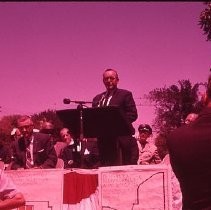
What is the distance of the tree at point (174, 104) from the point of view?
57188 millimetres

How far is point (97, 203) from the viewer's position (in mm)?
7453

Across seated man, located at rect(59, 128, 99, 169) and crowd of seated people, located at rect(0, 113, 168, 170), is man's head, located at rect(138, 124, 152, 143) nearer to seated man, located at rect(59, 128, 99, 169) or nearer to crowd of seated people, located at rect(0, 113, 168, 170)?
crowd of seated people, located at rect(0, 113, 168, 170)

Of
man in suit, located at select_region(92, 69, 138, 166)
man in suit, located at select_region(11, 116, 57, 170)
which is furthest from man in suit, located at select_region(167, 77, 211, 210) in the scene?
man in suit, located at select_region(11, 116, 57, 170)

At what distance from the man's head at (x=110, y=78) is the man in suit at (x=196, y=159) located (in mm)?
4877

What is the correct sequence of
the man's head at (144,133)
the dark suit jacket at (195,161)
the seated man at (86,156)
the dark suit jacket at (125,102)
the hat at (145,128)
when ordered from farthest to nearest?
the hat at (145,128), the man's head at (144,133), the seated man at (86,156), the dark suit jacket at (125,102), the dark suit jacket at (195,161)

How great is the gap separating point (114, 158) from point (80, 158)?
3.99 ft

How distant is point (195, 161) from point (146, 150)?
6.21m

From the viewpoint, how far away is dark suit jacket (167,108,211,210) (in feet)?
8.80

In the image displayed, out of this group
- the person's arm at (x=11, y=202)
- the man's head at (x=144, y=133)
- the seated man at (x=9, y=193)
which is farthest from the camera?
the man's head at (x=144, y=133)

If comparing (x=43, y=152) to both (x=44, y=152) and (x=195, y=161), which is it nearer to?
(x=44, y=152)

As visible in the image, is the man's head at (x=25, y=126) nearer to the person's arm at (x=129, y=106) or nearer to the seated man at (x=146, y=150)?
the person's arm at (x=129, y=106)

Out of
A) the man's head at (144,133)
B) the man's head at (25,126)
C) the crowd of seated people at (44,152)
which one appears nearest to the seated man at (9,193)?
the crowd of seated people at (44,152)

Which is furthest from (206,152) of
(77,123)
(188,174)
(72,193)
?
(72,193)

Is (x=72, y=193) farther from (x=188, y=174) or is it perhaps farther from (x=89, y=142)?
(x=188, y=174)
